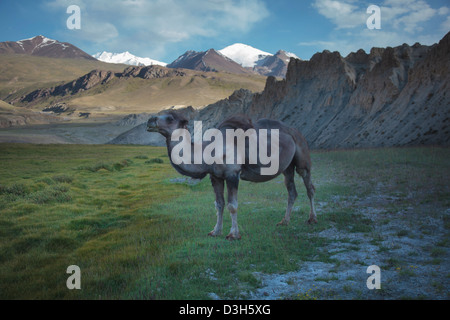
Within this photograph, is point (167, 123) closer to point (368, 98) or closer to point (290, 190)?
point (290, 190)

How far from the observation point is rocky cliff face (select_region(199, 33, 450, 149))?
3091cm

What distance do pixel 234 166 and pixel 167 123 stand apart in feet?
6.32

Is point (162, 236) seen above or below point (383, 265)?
below

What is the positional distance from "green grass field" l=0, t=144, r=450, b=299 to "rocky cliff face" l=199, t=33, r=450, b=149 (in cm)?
1537

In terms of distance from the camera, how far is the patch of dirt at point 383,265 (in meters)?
4.90

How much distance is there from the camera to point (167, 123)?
24.6ft

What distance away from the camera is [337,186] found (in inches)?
615

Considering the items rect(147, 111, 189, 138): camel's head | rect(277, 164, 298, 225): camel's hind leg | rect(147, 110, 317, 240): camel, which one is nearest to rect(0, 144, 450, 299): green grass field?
rect(277, 164, 298, 225): camel's hind leg

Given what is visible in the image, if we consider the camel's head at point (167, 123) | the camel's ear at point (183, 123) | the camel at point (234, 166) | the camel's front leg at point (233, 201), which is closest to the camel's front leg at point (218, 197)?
the camel at point (234, 166)

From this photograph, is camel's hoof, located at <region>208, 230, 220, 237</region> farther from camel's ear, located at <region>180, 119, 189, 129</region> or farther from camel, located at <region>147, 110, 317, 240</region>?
camel's ear, located at <region>180, 119, 189, 129</region>

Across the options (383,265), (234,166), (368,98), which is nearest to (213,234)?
(234,166)

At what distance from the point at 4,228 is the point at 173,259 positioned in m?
6.69
